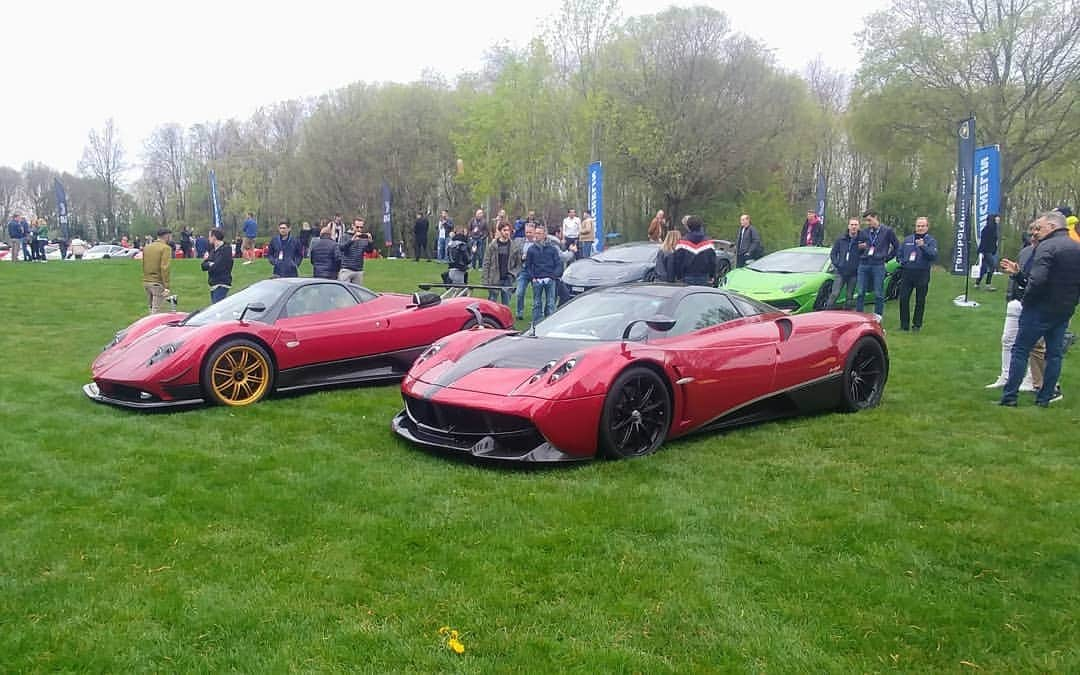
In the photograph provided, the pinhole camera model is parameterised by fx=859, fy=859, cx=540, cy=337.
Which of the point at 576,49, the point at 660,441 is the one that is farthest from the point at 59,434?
the point at 576,49

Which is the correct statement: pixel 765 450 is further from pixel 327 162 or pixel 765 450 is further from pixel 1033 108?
pixel 327 162

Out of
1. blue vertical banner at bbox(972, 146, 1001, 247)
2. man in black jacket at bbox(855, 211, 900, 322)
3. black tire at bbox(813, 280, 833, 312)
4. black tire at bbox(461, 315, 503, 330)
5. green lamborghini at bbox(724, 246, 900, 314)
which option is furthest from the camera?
blue vertical banner at bbox(972, 146, 1001, 247)

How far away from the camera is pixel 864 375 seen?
8195 millimetres

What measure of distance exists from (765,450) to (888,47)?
33.0m

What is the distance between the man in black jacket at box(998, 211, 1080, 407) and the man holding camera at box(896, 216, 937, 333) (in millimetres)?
4856

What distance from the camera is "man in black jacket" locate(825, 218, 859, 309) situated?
571 inches

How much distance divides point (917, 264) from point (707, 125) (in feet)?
78.3

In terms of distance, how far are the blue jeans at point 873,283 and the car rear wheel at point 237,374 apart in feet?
33.1

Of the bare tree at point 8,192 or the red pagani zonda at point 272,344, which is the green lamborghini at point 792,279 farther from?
the bare tree at point 8,192

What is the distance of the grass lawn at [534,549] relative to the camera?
138 inches

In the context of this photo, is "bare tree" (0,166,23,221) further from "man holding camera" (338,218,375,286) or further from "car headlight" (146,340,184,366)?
"car headlight" (146,340,184,366)

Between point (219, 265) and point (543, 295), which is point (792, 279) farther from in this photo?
point (219, 265)

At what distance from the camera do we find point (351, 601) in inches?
154

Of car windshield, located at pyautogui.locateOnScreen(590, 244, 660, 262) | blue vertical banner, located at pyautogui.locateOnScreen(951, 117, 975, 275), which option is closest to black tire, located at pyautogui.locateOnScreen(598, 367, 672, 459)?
car windshield, located at pyautogui.locateOnScreen(590, 244, 660, 262)
